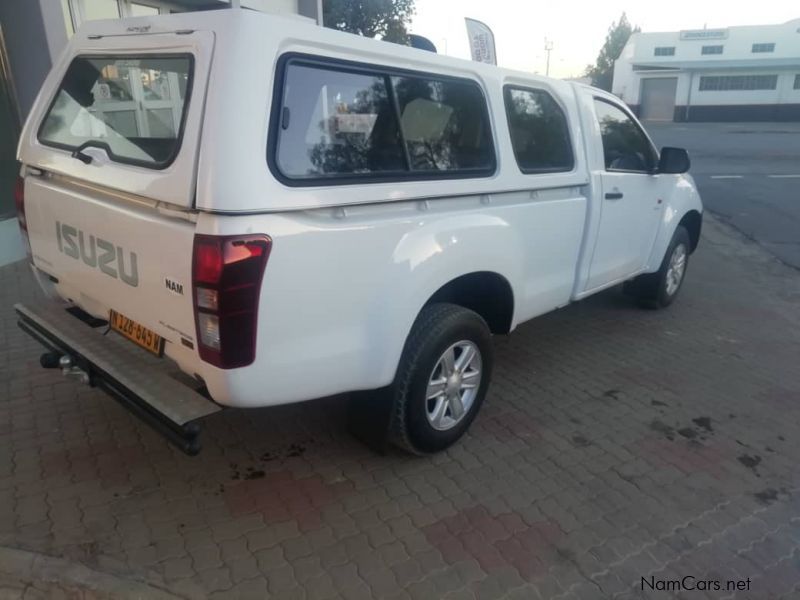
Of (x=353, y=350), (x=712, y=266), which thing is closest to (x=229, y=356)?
(x=353, y=350)

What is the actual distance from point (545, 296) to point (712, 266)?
4.71m

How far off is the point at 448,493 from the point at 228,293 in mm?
1567

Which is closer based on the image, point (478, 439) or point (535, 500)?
point (535, 500)

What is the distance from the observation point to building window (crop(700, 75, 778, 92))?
1622 inches

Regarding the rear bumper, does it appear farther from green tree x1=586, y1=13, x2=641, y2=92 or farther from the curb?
green tree x1=586, y1=13, x2=641, y2=92

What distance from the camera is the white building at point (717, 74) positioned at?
40938 millimetres

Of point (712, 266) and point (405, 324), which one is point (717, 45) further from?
point (405, 324)

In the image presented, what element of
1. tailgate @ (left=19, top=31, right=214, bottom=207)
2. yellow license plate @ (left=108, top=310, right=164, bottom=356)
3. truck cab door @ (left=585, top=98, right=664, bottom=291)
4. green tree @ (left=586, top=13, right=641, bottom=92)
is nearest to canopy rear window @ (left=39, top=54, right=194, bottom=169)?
tailgate @ (left=19, top=31, right=214, bottom=207)

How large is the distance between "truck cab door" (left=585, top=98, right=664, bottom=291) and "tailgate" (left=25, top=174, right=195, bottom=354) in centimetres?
296

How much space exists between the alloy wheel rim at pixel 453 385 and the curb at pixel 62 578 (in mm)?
1473

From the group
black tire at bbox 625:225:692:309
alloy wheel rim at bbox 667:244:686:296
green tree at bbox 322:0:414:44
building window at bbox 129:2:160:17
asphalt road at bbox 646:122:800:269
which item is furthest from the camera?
green tree at bbox 322:0:414:44

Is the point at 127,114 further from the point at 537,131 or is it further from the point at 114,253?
the point at 537,131

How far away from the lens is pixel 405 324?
2.82 meters

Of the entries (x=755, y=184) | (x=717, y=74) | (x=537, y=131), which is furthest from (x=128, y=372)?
(x=717, y=74)
